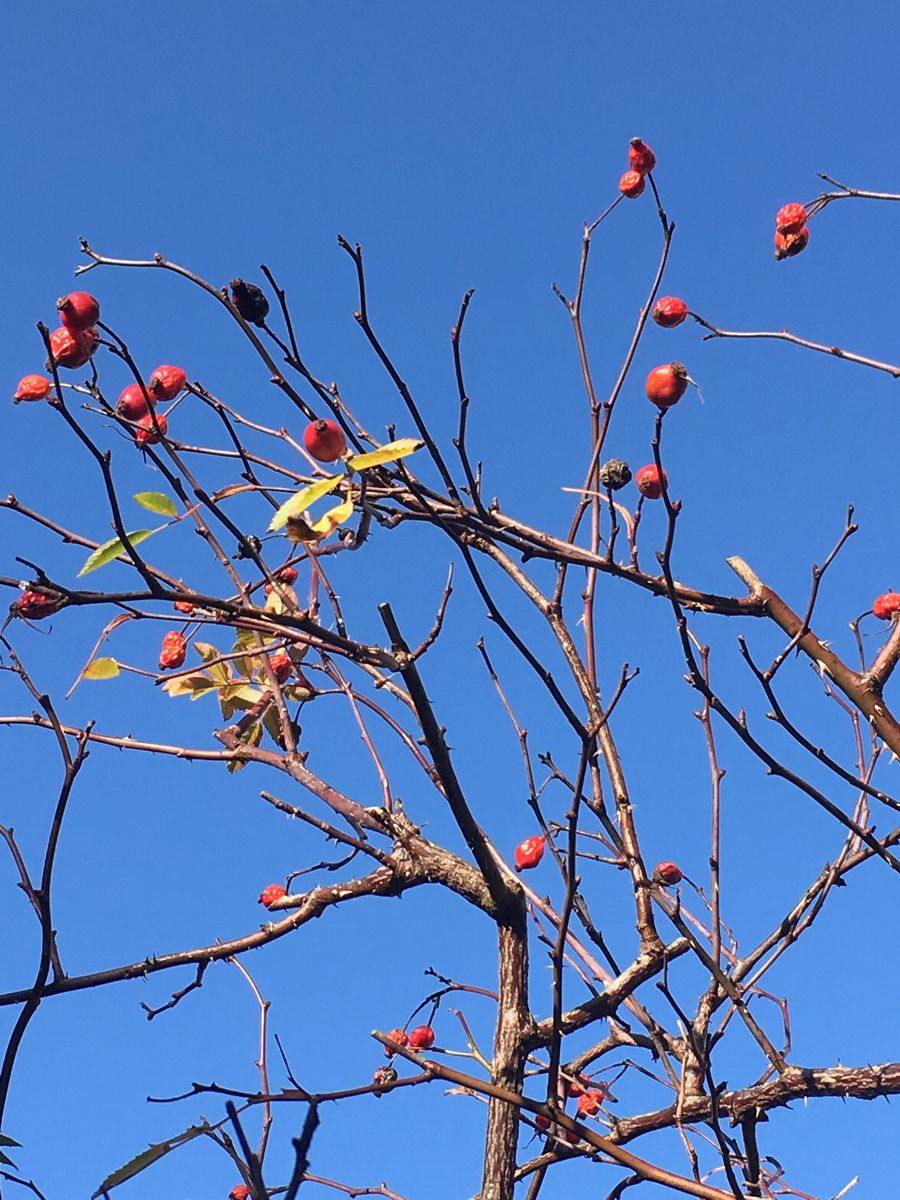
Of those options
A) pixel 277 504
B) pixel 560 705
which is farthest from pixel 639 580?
pixel 277 504

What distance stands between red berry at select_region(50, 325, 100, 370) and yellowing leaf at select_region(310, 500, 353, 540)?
21.3 inches

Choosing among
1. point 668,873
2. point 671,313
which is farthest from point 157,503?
point 668,873

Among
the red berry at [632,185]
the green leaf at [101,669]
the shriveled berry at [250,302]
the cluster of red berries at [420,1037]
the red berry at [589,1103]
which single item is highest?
the red berry at [632,185]

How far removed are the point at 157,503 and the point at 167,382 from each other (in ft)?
1.25

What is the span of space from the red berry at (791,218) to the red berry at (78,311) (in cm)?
160

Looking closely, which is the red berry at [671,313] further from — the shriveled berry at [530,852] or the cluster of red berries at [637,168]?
the shriveled berry at [530,852]

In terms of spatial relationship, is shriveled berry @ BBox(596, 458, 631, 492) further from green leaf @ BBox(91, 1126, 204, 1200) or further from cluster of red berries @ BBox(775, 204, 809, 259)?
green leaf @ BBox(91, 1126, 204, 1200)

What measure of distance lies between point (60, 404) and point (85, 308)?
432 millimetres

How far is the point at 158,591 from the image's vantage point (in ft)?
5.32

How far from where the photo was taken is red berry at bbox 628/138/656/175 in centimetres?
271

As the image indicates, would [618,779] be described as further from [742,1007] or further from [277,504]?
[277,504]

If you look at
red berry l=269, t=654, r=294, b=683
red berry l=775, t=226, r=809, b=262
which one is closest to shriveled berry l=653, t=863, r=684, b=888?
red berry l=269, t=654, r=294, b=683

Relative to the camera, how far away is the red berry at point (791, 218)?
260cm

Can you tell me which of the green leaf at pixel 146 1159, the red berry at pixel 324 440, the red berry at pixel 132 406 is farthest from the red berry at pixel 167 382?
the green leaf at pixel 146 1159
